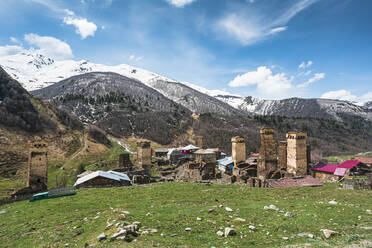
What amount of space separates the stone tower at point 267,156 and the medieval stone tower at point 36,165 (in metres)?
30.4

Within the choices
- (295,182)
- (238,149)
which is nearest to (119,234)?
(295,182)

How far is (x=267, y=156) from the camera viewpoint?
30.4 metres

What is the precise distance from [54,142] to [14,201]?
2020 inches

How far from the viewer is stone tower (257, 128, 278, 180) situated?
30.3 metres

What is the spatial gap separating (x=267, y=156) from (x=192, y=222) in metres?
22.5

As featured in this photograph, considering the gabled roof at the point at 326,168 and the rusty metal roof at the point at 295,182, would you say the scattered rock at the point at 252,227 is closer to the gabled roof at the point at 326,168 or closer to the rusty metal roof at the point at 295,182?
the rusty metal roof at the point at 295,182

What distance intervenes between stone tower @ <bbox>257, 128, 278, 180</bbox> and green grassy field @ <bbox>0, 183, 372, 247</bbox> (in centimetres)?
1159

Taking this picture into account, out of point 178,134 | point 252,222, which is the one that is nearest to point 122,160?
point 252,222

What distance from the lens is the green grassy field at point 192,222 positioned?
28.8 feet

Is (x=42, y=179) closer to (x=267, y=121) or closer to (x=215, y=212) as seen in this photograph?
(x=215, y=212)

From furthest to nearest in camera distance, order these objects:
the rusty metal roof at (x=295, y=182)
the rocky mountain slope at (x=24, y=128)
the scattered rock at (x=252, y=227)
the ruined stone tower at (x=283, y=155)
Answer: the rocky mountain slope at (x=24, y=128)
the ruined stone tower at (x=283, y=155)
the rusty metal roof at (x=295, y=182)
the scattered rock at (x=252, y=227)

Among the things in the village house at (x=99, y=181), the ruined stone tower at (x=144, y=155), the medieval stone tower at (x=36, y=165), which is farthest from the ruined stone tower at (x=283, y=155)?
the medieval stone tower at (x=36, y=165)

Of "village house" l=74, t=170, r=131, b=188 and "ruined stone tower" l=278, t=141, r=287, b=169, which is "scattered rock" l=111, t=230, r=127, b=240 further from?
"ruined stone tower" l=278, t=141, r=287, b=169

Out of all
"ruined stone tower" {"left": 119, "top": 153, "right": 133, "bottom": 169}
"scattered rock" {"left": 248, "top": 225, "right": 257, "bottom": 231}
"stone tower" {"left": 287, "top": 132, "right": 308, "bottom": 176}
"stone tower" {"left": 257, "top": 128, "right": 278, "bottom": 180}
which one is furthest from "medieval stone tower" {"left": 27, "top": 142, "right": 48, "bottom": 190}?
"stone tower" {"left": 287, "top": 132, "right": 308, "bottom": 176}
